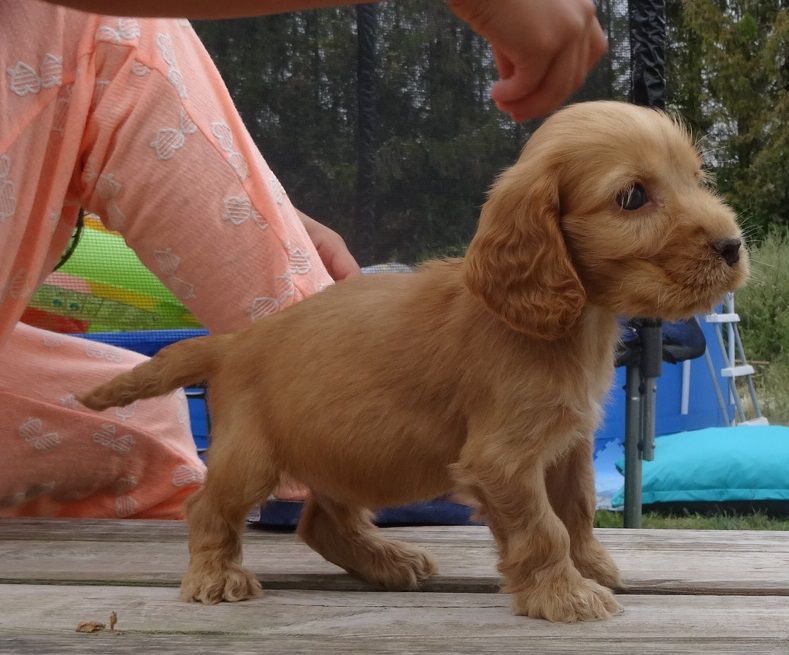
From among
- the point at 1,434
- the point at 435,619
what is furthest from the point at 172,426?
the point at 435,619

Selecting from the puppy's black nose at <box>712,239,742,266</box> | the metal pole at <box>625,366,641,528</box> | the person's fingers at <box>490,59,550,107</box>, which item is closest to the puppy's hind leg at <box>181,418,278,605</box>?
the person's fingers at <box>490,59,550,107</box>

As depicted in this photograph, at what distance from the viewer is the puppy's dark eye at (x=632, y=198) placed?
1.46m

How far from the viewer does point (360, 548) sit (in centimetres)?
187

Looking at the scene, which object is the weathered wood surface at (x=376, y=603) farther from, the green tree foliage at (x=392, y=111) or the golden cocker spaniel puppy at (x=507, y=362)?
the green tree foliage at (x=392, y=111)

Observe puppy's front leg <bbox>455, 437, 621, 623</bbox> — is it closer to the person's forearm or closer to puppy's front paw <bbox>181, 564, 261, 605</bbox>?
puppy's front paw <bbox>181, 564, 261, 605</bbox>

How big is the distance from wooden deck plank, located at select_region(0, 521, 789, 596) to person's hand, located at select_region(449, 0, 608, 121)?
2.60ft

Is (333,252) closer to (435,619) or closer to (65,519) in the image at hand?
(65,519)

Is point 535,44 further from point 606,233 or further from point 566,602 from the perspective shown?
point 566,602

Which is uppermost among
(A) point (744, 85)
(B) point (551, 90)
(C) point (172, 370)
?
(A) point (744, 85)

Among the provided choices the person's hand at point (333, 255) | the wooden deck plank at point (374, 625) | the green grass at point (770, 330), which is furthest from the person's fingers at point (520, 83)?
the green grass at point (770, 330)

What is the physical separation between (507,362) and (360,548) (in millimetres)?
515

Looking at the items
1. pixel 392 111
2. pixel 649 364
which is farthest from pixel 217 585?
pixel 392 111

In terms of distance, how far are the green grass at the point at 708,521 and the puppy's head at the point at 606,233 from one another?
12.2 feet

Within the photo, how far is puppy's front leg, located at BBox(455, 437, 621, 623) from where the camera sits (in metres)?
1.51
